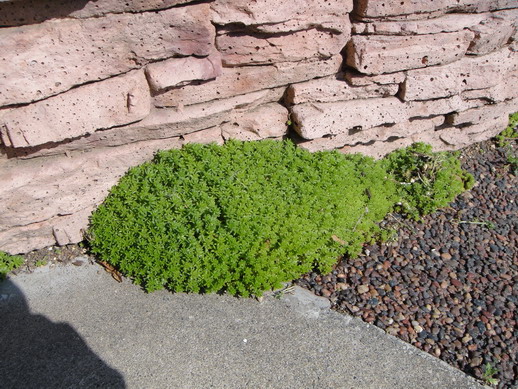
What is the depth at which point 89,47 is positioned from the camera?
11.3 ft

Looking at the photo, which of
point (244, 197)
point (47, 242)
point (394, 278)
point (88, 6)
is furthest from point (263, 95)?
point (47, 242)

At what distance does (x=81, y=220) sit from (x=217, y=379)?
1.76 m

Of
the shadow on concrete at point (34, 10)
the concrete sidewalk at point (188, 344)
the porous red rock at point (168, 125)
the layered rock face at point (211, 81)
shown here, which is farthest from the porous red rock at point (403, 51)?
the shadow on concrete at point (34, 10)

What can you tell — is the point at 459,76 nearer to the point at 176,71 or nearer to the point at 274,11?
the point at 274,11

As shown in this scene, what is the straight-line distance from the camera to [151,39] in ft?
11.8

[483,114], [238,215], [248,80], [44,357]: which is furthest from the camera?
[483,114]

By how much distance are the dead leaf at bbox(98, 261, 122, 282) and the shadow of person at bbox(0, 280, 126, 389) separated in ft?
1.63

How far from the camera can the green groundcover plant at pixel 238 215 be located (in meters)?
3.60

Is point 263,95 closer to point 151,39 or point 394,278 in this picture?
point 151,39

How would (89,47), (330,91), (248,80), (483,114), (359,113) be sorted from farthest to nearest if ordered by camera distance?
(483,114), (359,113), (330,91), (248,80), (89,47)

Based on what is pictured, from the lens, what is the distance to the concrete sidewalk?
3104 mm

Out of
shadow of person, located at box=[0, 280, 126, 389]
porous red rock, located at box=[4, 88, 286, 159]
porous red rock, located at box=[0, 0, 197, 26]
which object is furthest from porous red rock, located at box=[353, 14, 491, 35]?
shadow of person, located at box=[0, 280, 126, 389]

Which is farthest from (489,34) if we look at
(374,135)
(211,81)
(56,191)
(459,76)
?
(56,191)

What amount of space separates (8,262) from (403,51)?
3.66 m
